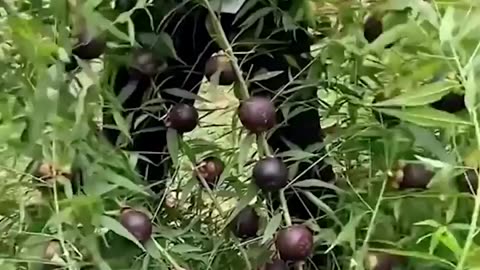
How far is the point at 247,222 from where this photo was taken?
80cm

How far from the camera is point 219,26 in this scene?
0.79 meters

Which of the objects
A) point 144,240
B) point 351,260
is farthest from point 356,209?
point 144,240

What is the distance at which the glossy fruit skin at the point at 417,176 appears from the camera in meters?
0.75

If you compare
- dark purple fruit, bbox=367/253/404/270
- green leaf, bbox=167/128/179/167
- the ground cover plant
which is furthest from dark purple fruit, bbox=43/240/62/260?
dark purple fruit, bbox=367/253/404/270

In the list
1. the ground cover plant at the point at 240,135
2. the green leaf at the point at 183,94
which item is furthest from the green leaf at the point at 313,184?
the green leaf at the point at 183,94

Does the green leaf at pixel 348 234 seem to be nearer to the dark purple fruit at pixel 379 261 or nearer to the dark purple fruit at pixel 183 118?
the dark purple fruit at pixel 379 261

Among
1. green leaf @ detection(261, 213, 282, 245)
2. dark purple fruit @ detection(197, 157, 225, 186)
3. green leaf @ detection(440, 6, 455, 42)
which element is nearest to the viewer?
green leaf @ detection(440, 6, 455, 42)

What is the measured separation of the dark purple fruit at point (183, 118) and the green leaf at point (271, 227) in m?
0.11

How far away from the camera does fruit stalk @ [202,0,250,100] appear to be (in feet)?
2.56

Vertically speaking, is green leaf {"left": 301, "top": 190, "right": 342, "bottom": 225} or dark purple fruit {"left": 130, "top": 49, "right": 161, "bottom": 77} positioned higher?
dark purple fruit {"left": 130, "top": 49, "right": 161, "bottom": 77}

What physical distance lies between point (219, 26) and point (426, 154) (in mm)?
182

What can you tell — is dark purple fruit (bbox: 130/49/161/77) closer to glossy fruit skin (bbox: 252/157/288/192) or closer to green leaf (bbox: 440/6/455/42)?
glossy fruit skin (bbox: 252/157/288/192)

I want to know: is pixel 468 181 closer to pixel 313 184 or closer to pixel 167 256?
pixel 313 184

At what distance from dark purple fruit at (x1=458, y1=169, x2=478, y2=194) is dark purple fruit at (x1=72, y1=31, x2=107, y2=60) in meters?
0.28
